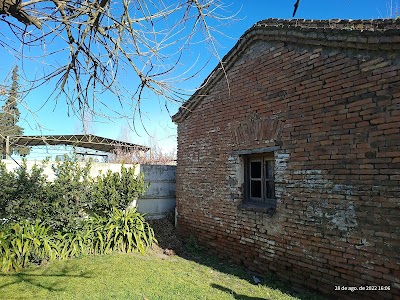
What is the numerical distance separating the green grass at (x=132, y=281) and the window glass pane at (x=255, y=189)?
1646mm

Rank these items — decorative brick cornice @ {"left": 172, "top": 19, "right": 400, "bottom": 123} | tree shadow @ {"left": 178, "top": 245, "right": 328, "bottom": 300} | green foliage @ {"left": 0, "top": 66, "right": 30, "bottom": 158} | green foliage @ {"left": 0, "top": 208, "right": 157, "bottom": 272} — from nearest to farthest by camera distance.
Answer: green foliage @ {"left": 0, "top": 66, "right": 30, "bottom": 158}, decorative brick cornice @ {"left": 172, "top": 19, "right": 400, "bottom": 123}, tree shadow @ {"left": 178, "top": 245, "right": 328, "bottom": 300}, green foliage @ {"left": 0, "top": 208, "right": 157, "bottom": 272}

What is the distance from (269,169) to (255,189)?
0.66 m

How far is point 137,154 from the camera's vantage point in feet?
62.1

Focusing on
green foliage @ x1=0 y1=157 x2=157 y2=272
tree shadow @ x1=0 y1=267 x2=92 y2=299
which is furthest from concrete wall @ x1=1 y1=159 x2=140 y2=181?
tree shadow @ x1=0 y1=267 x2=92 y2=299

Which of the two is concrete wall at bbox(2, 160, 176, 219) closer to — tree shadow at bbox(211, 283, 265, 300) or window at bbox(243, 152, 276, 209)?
window at bbox(243, 152, 276, 209)

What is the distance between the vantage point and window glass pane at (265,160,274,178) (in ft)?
20.7

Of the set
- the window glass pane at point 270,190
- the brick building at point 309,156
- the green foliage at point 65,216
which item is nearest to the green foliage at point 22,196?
the green foliage at point 65,216

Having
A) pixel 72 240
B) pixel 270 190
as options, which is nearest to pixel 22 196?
pixel 72 240

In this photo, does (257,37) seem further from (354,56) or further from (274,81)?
(354,56)

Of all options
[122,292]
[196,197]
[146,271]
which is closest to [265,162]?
[196,197]

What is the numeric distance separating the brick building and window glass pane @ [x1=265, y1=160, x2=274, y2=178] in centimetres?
7

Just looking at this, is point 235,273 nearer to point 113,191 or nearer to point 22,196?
point 113,191

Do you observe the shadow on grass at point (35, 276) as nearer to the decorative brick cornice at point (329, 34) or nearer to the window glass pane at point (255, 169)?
the decorative brick cornice at point (329, 34)

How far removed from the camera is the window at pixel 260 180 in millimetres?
6324
